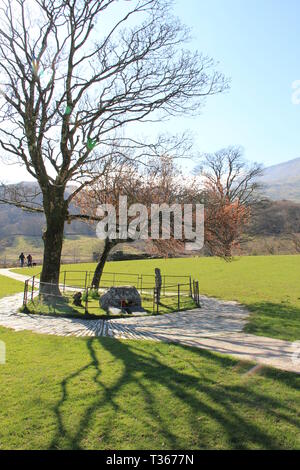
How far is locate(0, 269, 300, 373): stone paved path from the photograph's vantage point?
7777 mm

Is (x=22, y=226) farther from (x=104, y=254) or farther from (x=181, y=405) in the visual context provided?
(x=181, y=405)

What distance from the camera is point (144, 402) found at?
17.2 ft

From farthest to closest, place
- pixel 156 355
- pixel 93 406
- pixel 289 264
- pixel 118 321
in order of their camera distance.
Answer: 1. pixel 289 264
2. pixel 118 321
3. pixel 156 355
4. pixel 93 406

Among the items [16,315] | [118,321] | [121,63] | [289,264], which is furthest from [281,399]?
[289,264]

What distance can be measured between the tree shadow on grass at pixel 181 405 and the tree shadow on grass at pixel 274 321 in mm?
3681

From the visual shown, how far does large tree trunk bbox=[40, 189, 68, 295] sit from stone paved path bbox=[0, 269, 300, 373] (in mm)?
1967

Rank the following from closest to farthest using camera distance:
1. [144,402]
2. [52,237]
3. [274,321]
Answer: [144,402], [274,321], [52,237]

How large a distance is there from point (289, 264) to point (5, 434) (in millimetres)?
38625

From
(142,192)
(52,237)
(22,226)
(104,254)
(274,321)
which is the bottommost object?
(274,321)

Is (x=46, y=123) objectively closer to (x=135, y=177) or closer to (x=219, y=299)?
(x=135, y=177)

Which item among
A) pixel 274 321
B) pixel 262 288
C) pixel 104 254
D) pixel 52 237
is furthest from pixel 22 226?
pixel 274 321

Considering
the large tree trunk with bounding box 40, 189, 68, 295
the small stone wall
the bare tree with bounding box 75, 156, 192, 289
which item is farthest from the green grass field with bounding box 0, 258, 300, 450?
the bare tree with bounding box 75, 156, 192, 289

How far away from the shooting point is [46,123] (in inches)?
591

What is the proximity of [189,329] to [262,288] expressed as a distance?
15376 millimetres
